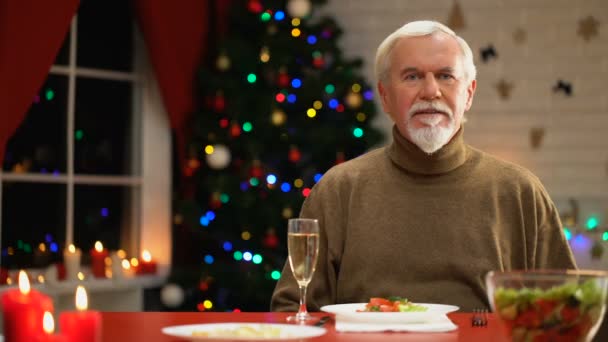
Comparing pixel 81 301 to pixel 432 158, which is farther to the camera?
pixel 432 158

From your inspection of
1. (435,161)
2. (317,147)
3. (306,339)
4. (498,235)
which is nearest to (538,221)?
(498,235)

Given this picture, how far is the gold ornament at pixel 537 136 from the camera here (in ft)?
15.9

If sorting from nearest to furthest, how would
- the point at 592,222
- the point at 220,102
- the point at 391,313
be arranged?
1. the point at 391,313
2. the point at 220,102
3. the point at 592,222

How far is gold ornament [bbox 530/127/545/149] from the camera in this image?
191 inches

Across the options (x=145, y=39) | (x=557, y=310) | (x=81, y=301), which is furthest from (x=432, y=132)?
(x=145, y=39)

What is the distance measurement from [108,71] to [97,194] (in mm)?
588

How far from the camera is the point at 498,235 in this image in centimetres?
220

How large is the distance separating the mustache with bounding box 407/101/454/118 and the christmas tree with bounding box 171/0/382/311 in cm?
212

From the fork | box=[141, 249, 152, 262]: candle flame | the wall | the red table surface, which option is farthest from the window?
the fork

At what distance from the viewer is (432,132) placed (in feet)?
7.39

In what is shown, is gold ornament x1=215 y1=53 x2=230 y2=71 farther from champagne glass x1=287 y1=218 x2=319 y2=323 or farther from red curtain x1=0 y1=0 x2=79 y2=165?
champagne glass x1=287 y1=218 x2=319 y2=323

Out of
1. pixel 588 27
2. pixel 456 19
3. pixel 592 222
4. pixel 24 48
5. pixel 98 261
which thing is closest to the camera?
pixel 24 48

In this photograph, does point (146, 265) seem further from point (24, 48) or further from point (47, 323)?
point (47, 323)

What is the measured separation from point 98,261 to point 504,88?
2.22m
